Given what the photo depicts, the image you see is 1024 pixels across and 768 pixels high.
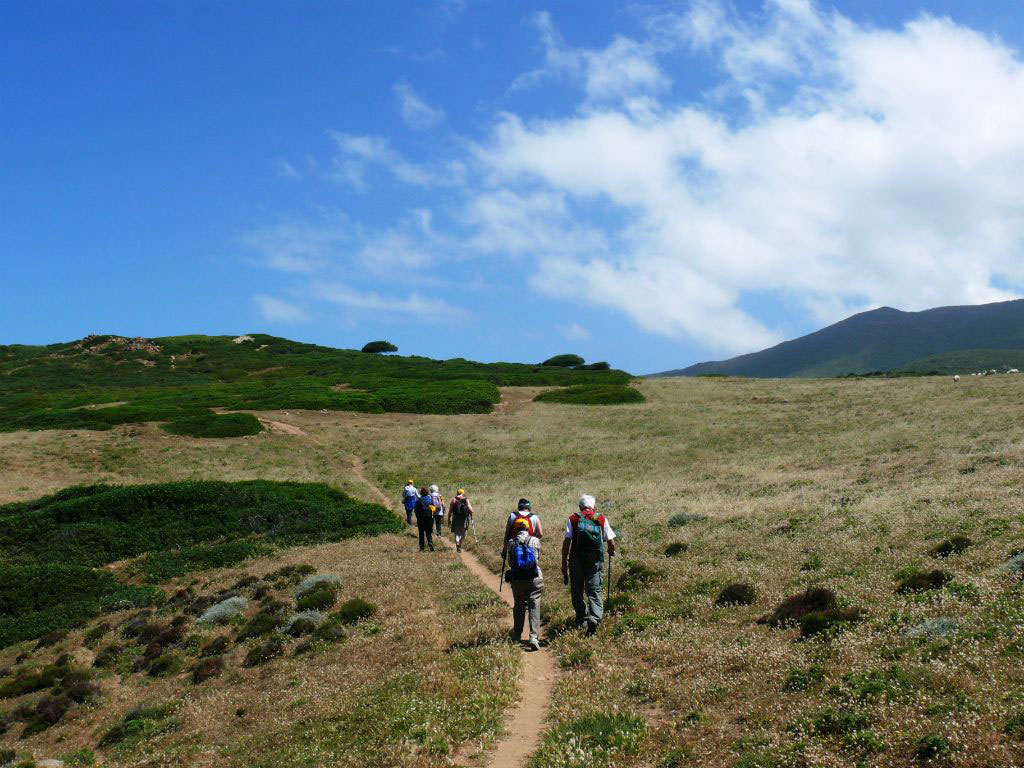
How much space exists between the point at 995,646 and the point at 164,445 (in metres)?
58.1

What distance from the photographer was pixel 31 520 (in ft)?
117

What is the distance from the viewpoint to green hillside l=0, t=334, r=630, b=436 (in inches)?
2621

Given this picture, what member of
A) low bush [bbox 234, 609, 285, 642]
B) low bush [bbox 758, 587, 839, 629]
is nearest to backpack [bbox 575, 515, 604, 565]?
low bush [bbox 758, 587, 839, 629]

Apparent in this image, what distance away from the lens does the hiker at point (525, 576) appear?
49.1ft

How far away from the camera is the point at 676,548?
71.3ft

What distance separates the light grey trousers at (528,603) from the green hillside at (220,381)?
2013 inches

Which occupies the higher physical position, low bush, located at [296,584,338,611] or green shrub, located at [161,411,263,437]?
green shrub, located at [161,411,263,437]

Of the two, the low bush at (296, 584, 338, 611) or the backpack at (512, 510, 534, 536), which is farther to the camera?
the low bush at (296, 584, 338, 611)

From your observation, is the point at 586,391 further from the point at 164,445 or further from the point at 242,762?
the point at 242,762

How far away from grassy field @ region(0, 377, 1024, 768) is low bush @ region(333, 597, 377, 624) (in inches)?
16.8

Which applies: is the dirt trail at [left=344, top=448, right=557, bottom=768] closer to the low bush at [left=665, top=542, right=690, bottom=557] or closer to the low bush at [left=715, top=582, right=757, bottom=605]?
the low bush at [left=715, top=582, right=757, bottom=605]

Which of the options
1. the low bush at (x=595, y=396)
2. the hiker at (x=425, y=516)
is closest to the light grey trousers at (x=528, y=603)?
the hiker at (x=425, y=516)

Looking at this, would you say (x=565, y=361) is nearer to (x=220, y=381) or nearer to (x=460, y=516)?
(x=220, y=381)

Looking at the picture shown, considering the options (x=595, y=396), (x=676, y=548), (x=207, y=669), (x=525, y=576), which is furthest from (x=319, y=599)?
(x=595, y=396)
